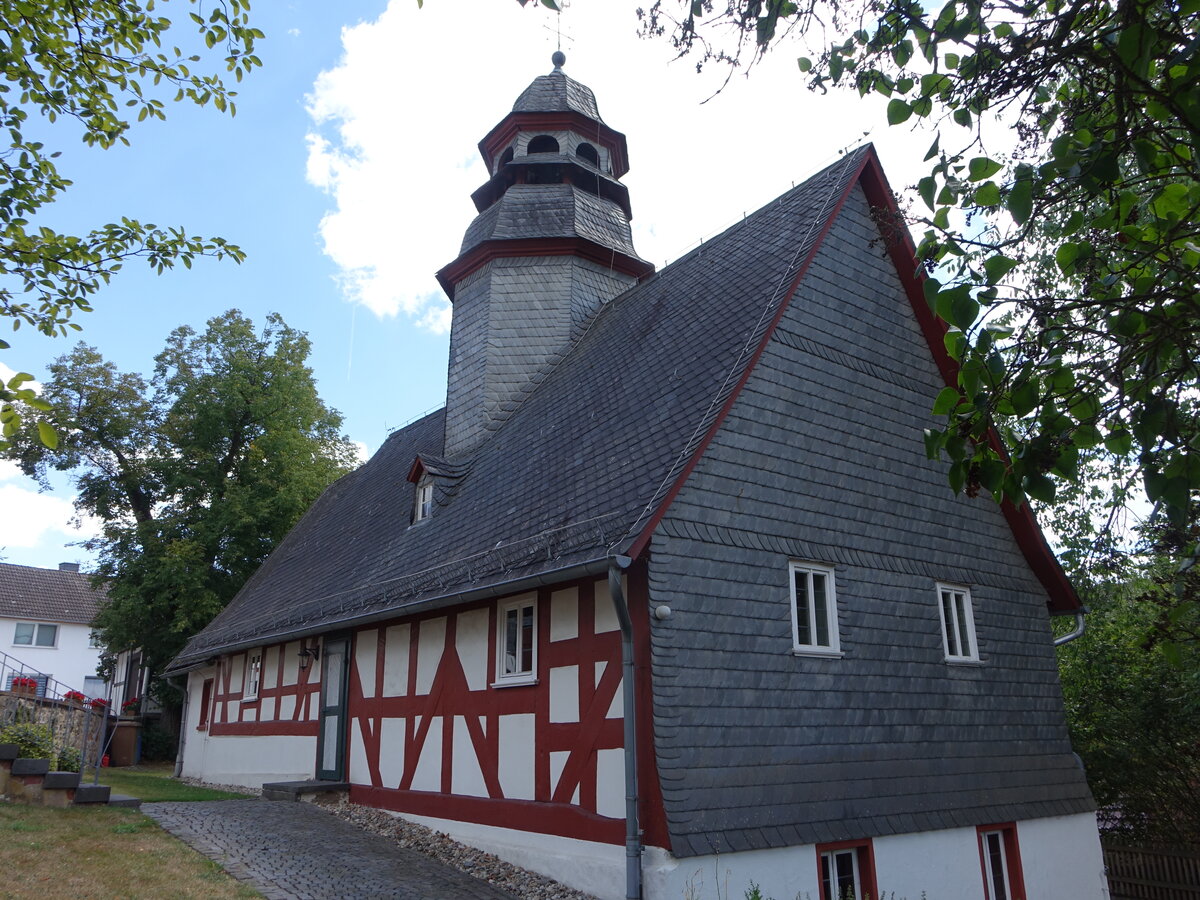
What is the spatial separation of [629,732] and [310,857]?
3935 mm

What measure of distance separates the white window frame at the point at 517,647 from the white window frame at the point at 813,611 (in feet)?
9.00

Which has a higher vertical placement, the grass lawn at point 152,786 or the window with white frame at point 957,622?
the window with white frame at point 957,622

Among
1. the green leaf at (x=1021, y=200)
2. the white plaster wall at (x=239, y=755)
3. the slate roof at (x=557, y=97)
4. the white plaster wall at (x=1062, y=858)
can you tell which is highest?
the slate roof at (x=557, y=97)

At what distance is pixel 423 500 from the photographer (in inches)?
570

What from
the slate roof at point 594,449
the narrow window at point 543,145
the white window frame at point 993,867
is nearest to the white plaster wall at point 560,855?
the slate roof at point 594,449

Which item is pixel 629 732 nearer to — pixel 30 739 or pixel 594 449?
pixel 594 449

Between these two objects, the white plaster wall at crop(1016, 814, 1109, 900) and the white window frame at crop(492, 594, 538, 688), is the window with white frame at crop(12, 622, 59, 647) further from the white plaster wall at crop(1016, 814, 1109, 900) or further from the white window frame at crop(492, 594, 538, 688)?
the white plaster wall at crop(1016, 814, 1109, 900)

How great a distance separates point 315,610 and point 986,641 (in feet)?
31.8

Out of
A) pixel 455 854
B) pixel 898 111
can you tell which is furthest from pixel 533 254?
pixel 898 111

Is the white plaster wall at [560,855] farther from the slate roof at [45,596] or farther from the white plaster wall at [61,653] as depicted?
the white plaster wall at [61,653]

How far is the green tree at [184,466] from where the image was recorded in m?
24.1

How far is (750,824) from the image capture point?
8.30 m

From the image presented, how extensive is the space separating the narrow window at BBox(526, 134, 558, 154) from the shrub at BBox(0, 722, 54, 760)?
13432 millimetres

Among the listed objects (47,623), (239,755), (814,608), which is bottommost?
(239,755)
